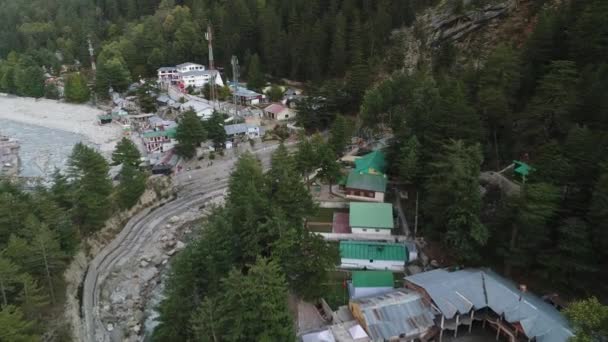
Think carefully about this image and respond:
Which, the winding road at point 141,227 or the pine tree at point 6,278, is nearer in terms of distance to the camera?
the pine tree at point 6,278

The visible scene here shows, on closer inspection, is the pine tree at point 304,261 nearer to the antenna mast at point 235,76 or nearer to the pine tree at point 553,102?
the pine tree at point 553,102

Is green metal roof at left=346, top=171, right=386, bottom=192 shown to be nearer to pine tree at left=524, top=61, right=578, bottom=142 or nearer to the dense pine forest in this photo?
the dense pine forest

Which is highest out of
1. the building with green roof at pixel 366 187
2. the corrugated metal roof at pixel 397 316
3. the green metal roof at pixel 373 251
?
the building with green roof at pixel 366 187

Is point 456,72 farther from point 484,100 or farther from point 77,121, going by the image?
point 77,121

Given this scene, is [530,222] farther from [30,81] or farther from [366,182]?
[30,81]

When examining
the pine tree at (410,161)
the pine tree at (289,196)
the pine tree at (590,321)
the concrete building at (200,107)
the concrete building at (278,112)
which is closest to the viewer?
the pine tree at (590,321)

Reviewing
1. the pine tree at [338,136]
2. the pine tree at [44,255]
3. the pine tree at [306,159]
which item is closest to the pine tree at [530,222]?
the pine tree at [306,159]

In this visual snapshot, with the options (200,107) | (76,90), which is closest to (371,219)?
(200,107)

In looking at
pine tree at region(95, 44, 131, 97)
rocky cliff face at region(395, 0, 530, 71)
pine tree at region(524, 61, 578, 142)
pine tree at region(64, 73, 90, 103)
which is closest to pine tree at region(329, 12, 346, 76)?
rocky cliff face at region(395, 0, 530, 71)
